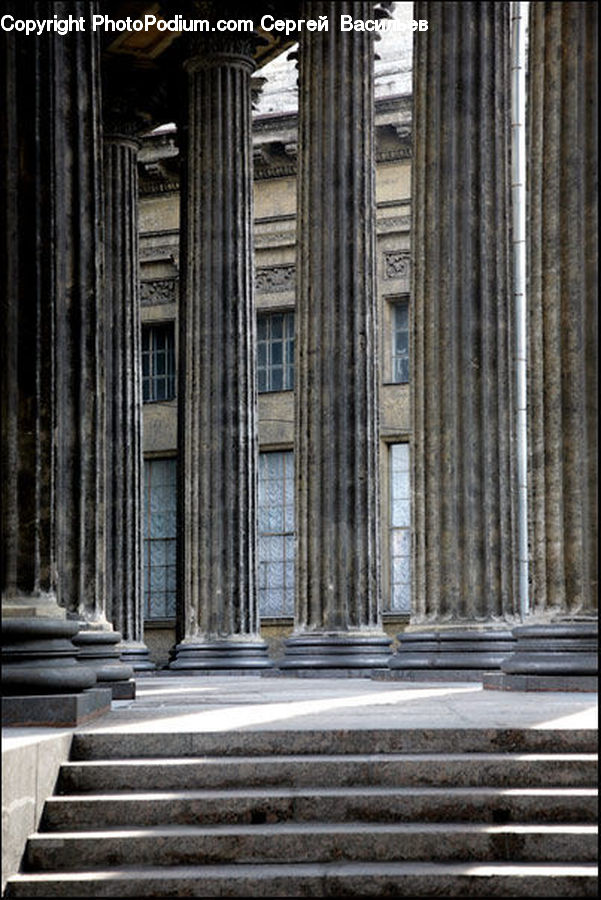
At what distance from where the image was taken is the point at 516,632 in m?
19.1

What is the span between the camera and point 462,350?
2297cm

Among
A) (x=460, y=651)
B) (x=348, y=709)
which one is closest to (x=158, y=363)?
(x=460, y=651)


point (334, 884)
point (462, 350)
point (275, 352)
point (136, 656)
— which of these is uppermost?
point (275, 352)

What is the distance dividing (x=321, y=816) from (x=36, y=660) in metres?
2.96

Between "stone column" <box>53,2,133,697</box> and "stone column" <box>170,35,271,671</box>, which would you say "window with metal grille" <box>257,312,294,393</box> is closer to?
"stone column" <box>170,35,271,671</box>

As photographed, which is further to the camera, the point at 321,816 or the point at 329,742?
the point at 329,742

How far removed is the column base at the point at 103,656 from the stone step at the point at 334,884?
255 inches

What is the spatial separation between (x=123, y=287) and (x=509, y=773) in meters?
24.5

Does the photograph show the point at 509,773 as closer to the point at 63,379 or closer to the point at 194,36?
the point at 63,379

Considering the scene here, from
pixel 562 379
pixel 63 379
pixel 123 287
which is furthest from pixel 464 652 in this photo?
pixel 123 287

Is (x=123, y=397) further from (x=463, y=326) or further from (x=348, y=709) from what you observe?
(x=348, y=709)

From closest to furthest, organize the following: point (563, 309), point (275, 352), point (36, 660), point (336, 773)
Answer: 1. point (336, 773)
2. point (36, 660)
3. point (563, 309)
4. point (275, 352)

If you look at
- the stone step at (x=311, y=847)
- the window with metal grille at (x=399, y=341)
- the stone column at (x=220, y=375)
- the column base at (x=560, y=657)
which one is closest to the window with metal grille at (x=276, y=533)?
the window with metal grille at (x=399, y=341)

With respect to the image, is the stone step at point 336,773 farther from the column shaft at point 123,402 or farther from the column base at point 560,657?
the column shaft at point 123,402
